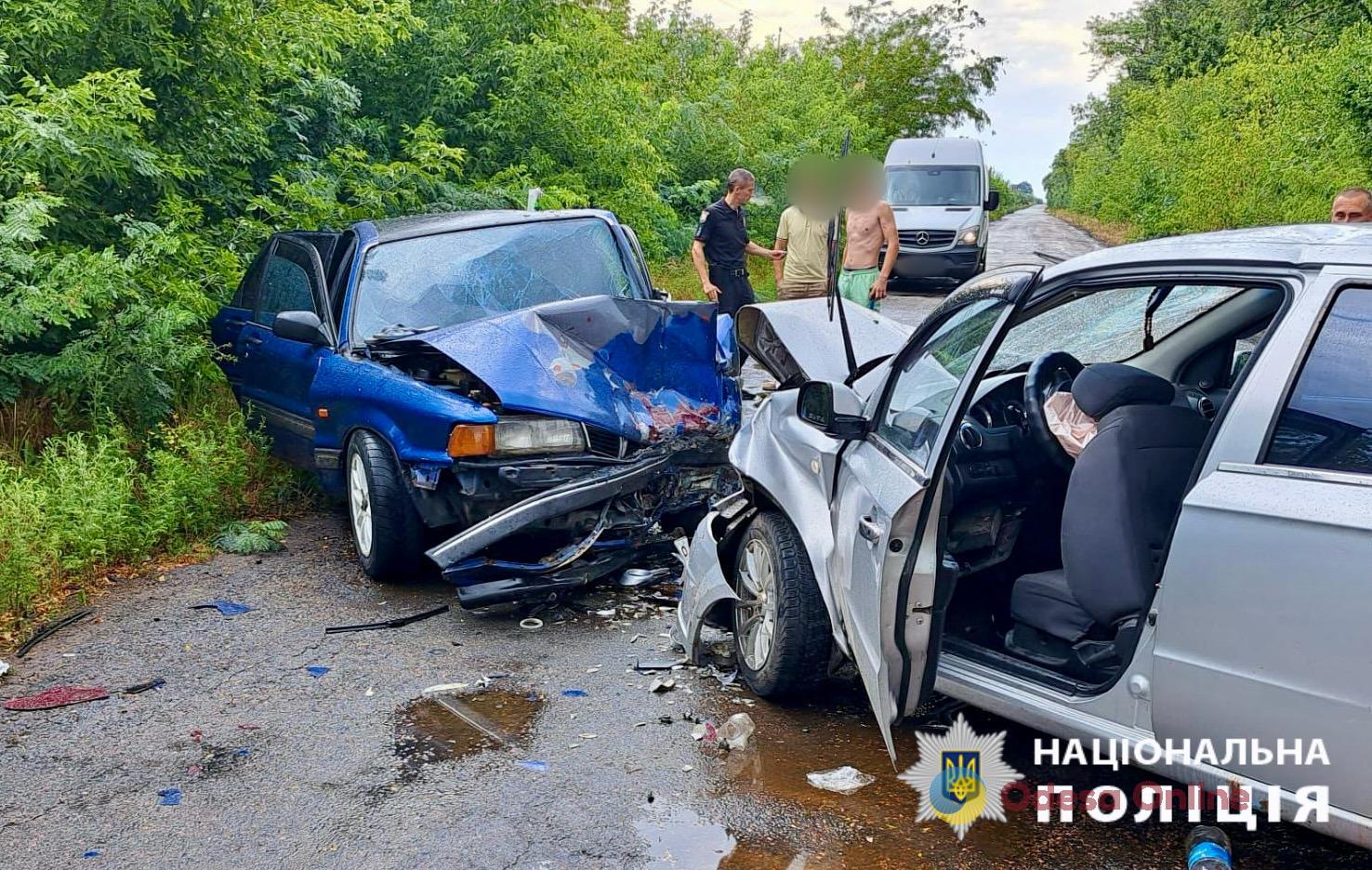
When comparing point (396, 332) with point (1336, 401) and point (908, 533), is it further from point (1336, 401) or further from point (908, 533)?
point (1336, 401)

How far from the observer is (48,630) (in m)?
5.35

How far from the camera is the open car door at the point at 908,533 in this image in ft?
10.9

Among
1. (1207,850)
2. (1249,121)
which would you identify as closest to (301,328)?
(1207,850)

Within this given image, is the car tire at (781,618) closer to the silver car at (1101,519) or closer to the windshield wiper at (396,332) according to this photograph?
Result: the silver car at (1101,519)

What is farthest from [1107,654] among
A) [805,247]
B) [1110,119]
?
[1110,119]

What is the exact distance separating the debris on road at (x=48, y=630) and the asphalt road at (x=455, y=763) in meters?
0.05

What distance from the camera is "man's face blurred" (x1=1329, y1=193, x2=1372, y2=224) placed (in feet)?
20.8

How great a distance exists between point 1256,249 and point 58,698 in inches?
177

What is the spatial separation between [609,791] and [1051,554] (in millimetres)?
1717

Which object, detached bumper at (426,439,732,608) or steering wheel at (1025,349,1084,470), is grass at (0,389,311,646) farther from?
steering wheel at (1025,349,1084,470)

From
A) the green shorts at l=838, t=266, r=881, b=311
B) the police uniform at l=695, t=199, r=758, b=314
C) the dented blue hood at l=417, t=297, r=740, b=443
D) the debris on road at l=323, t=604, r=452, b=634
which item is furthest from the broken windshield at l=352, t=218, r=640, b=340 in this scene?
the green shorts at l=838, t=266, r=881, b=311

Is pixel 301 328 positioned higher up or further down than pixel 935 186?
further down

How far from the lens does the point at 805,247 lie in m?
9.97

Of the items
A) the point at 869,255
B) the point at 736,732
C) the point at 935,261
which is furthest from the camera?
the point at 935,261
